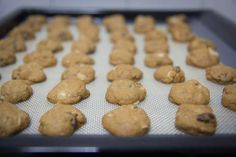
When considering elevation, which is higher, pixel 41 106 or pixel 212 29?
pixel 212 29

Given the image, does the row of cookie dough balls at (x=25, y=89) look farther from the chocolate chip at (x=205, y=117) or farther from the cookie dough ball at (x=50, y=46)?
the chocolate chip at (x=205, y=117)

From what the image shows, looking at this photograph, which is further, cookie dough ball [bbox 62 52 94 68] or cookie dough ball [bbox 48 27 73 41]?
cookie dough ball [bbox 48 27 73 41]

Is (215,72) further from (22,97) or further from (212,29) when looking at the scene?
(22,97)

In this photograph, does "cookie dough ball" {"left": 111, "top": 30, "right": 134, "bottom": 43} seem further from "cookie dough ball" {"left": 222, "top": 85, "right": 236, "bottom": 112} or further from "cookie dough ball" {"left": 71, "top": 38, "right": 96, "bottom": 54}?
"cookie dough ball" {"left": 222, "top": 85, "right": 236, "bottom": 112}

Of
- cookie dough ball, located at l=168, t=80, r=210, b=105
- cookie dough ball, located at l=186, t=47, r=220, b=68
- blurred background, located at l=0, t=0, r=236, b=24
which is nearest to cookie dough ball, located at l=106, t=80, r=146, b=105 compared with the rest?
cookie dough ball, located at l=168, t=80, r=210, b=105

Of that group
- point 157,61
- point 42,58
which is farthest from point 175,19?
point 42,58

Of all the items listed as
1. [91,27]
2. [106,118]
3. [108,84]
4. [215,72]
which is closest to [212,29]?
[215,72]

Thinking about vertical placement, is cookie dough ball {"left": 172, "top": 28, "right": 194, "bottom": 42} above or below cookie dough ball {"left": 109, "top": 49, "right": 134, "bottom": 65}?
above
